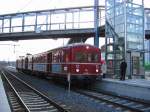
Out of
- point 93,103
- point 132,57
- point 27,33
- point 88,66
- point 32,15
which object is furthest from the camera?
point 32,15

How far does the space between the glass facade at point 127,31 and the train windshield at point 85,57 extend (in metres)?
2.26

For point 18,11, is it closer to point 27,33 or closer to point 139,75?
point 27,33

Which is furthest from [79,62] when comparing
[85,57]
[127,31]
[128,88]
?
[128,88]

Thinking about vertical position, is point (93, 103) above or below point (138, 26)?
below

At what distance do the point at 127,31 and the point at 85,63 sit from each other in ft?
14.0

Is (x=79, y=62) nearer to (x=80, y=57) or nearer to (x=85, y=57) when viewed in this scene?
(x=80, y=57)

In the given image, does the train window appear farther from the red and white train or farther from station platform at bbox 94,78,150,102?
station platform at bbox 94,78,150,102

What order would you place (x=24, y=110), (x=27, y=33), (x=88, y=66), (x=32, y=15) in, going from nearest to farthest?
(x=24, y=110) → (x=88, y=66) → (x=27, y=33) → (x=32, y=15)

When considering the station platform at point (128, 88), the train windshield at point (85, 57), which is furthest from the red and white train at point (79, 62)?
the station platform at point (128, 88)

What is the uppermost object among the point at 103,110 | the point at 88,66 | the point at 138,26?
the point at 138,26

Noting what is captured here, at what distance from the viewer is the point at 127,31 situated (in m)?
26.3

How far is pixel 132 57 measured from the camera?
87.2 ft

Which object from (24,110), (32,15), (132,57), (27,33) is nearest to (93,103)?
(24,110)

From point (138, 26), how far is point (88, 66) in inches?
224
